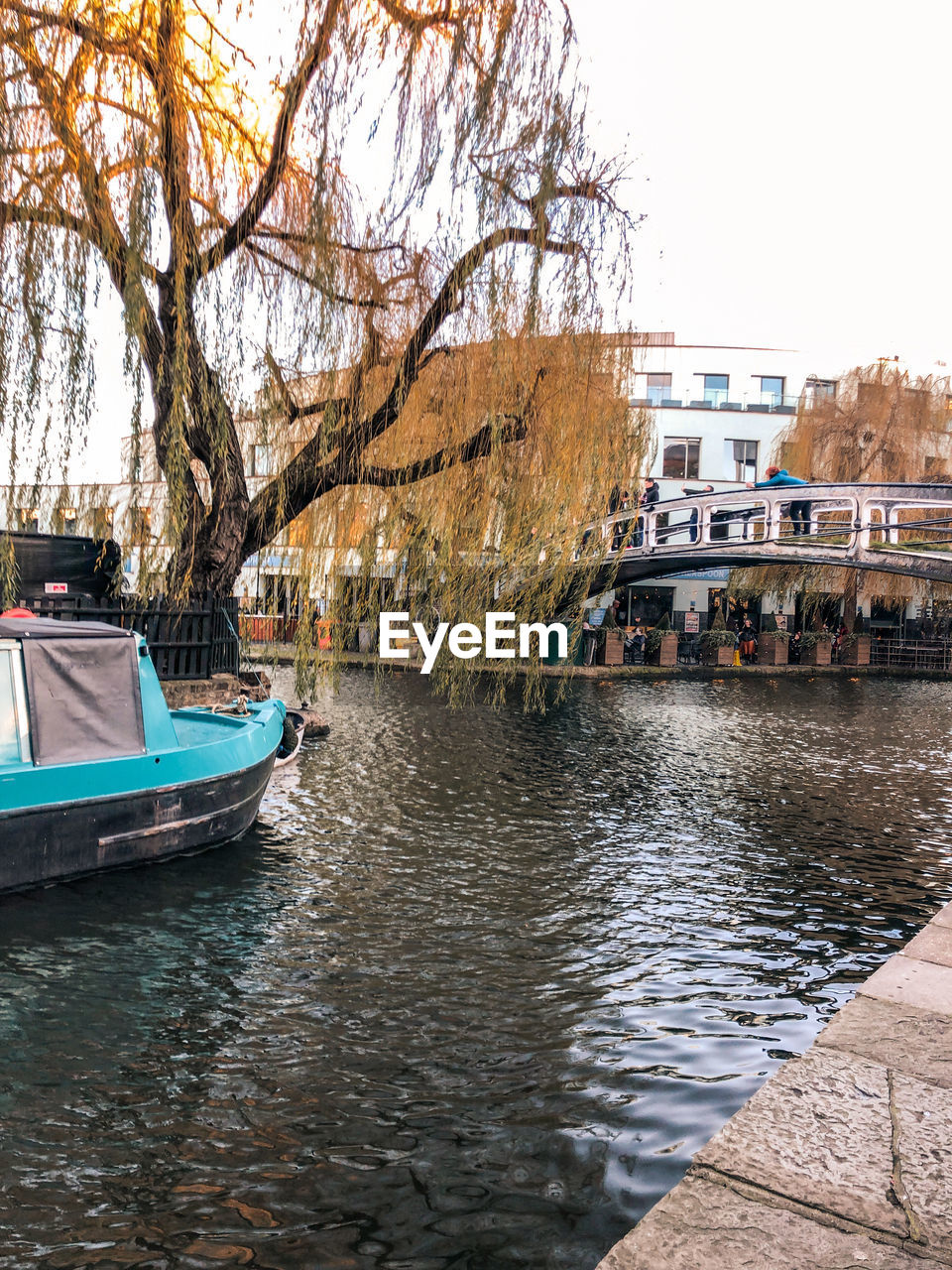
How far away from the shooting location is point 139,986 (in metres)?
5.43

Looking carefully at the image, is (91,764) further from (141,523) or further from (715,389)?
(715,389)

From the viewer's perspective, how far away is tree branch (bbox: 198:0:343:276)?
8.88 metres

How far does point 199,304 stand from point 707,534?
18.5m

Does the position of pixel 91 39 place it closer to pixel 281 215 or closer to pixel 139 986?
pixel 281 215

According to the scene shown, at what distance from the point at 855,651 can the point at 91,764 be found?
106ft

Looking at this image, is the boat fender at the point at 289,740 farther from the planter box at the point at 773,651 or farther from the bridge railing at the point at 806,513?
the planter box at the point at 773,651

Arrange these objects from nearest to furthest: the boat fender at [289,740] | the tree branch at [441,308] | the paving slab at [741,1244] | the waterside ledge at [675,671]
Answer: the paving slab at [741,1244] < the tree branch at [441,308] < the boat fender at [289,740] < the waterside ledge at [675,671]

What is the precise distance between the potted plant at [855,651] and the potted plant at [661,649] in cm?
716

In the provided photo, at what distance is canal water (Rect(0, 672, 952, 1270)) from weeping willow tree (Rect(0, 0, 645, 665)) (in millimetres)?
3454

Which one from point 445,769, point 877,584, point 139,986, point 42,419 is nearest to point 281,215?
point 42,419

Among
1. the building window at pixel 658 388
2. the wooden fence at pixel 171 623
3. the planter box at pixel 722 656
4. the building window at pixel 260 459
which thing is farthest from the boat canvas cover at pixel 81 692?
the building window at pixel 658 388

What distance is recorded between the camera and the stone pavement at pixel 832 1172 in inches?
97.3

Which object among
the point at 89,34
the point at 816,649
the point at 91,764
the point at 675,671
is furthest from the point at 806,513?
the point at 91,764

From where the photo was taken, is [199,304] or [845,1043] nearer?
[845,1043]
